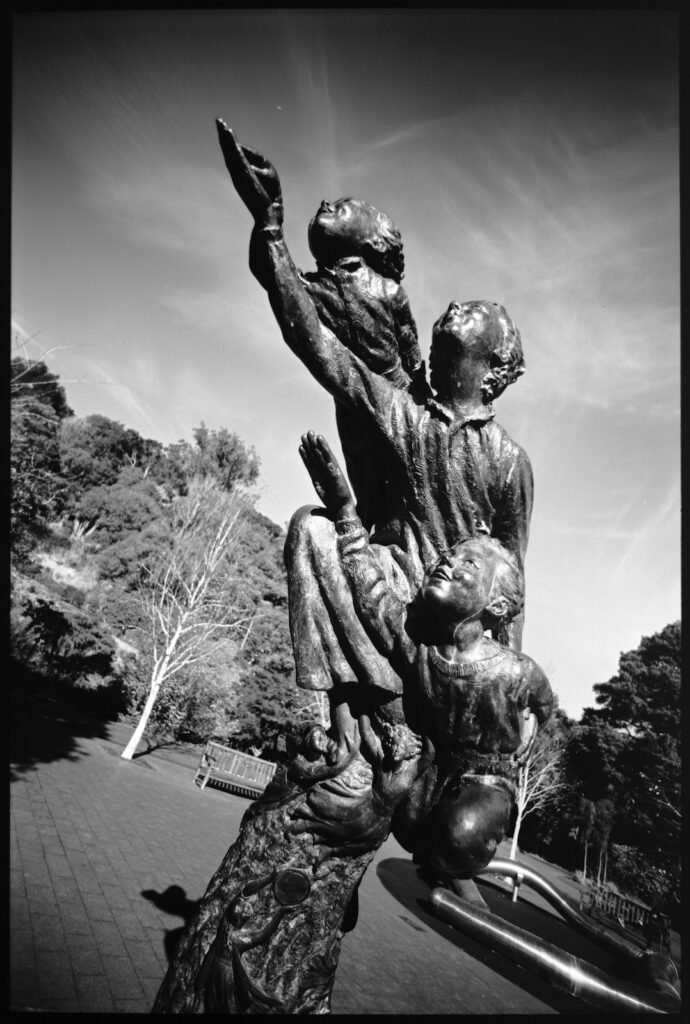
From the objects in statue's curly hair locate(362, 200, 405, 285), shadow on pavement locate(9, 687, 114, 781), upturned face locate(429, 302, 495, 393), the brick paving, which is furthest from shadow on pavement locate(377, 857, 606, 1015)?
shadow on pavement locate(9, 687, 114, 781)

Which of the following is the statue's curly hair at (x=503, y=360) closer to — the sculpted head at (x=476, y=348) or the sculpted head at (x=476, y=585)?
the sculpted head at (x=476, y=348)

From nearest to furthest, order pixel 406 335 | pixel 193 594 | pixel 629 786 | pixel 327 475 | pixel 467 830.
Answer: pixel 467 830 < pixel 327 475 < pixel 406 335 < pixel 193 594 < pixel 629 786

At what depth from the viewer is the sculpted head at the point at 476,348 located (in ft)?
7.44

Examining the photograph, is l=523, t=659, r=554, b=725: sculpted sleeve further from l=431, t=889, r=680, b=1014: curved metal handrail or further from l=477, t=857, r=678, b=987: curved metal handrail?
l=477, t=857, r=678, b=987: curved metal handrail

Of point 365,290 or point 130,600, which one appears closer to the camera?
point 365,290

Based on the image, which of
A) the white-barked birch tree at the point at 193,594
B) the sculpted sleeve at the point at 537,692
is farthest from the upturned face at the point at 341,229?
the white-barked birch tree at the point at 193,594

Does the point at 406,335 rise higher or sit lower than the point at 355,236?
lower

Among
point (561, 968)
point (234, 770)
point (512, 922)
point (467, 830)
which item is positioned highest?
point (467, 830)

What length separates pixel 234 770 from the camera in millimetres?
15156

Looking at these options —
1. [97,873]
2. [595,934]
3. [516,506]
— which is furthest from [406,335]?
[97,873]

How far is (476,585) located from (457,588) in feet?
0.23

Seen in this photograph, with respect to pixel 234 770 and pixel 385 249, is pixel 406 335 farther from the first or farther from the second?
pixel 234 770

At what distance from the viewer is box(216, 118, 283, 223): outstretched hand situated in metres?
1.83

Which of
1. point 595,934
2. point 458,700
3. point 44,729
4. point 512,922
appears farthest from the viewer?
point 44,729
